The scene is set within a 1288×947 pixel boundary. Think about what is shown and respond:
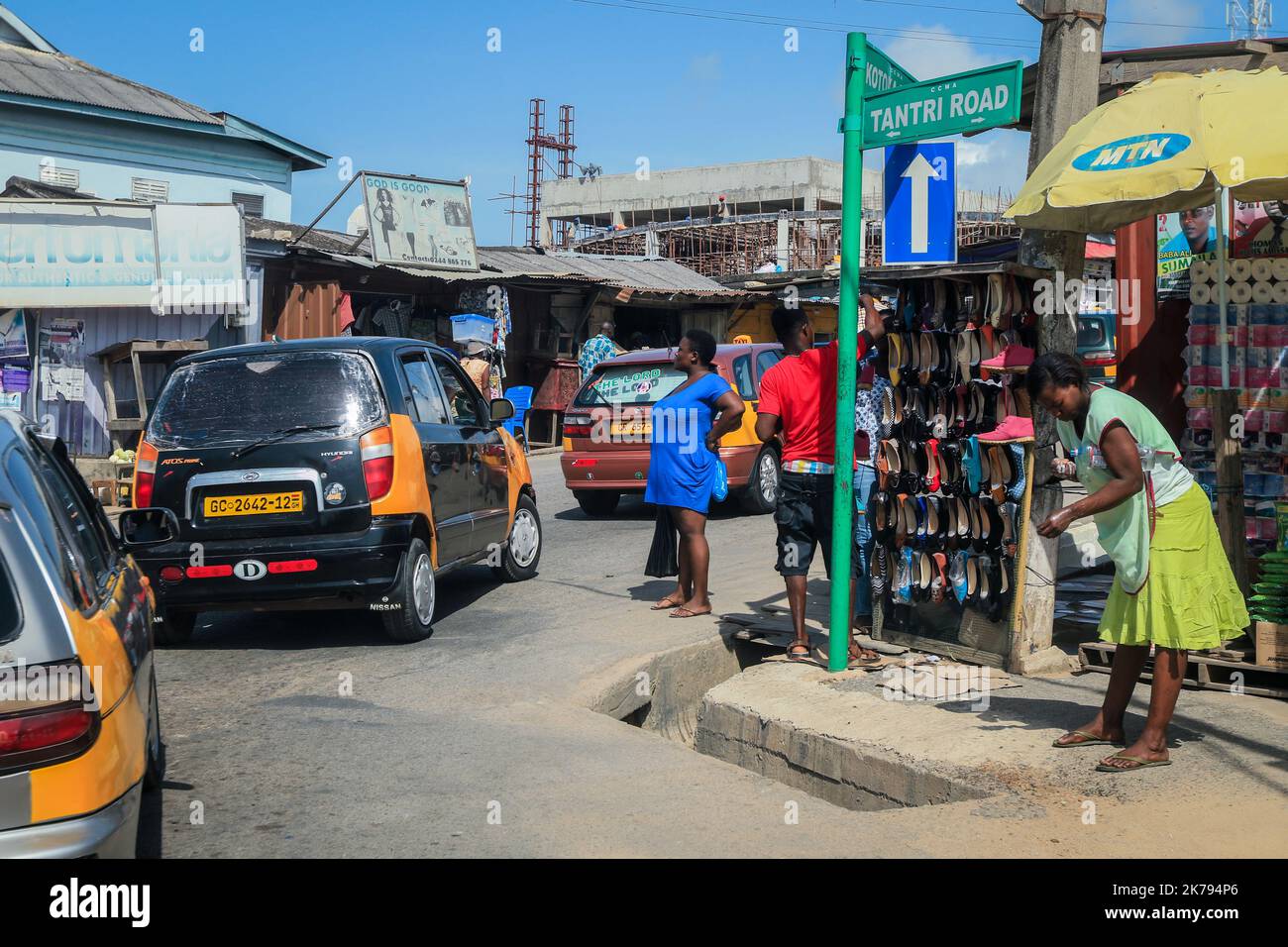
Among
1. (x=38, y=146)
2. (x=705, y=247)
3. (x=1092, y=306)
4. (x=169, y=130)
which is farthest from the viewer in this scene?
(x=705, y=247)

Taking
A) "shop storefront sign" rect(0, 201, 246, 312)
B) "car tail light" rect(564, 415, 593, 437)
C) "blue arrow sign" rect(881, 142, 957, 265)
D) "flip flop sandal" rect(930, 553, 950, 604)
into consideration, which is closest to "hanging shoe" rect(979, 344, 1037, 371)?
"blue arrow sign" rect(881, 142, 957, 265)

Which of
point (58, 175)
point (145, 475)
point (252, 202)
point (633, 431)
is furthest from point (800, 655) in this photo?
point (252, 202)

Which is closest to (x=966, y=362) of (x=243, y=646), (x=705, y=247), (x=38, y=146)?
(x=243, y=646)

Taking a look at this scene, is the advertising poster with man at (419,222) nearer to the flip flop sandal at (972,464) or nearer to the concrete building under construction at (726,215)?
the concrete building under construction at (726,215)

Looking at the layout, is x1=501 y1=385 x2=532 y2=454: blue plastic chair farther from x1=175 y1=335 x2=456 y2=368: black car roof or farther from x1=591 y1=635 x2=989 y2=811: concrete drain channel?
x1=591 y1=635 x2=989 y2=811: concrete drain channel

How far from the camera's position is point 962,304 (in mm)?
6773

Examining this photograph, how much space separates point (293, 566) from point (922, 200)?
4.12 metres

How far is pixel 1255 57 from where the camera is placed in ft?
22.5

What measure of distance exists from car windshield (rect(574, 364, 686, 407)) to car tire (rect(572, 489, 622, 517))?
100 centimetres

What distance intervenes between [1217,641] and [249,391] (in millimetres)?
5579

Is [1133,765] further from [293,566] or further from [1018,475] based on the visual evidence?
[293,566]

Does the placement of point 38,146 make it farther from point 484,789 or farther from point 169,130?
point 484,789

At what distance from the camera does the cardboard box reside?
6000 millimetres
